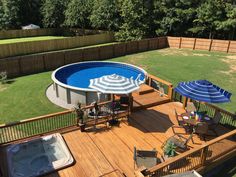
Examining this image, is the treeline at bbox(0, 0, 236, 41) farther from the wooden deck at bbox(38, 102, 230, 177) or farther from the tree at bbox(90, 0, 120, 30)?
the wooden deck at bbox(38, 102, 230, 177)

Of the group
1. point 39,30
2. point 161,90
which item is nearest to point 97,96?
point 161,90

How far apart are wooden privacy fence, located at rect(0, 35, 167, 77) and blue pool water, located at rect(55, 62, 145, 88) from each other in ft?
5.89

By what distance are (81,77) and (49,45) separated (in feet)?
38.4

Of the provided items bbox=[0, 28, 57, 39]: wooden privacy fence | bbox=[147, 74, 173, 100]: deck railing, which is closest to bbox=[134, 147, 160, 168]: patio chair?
bbox=[147, 74, 173, 100]: deck railing

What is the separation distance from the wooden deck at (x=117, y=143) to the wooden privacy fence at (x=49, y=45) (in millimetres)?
19913

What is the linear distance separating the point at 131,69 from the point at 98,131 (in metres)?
10.8

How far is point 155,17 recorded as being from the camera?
3158 centimetres

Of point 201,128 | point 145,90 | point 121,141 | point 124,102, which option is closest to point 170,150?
point 201,128

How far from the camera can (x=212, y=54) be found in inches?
963

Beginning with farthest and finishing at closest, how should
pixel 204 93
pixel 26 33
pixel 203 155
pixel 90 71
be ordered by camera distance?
pixel 26 33 < pixel 90 71 < pixel 204 93 < pixel 203 155

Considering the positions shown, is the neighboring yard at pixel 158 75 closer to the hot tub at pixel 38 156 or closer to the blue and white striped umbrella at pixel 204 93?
the hot tub at pixel 38 156

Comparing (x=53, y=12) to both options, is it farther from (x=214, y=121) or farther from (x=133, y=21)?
(x=214, y=121)

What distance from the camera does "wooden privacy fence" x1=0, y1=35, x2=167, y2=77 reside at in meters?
18.1

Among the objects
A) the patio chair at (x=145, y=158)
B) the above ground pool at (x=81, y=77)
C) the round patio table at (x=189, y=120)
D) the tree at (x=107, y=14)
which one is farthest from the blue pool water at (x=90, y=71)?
the tree at (x=107, y=14)
